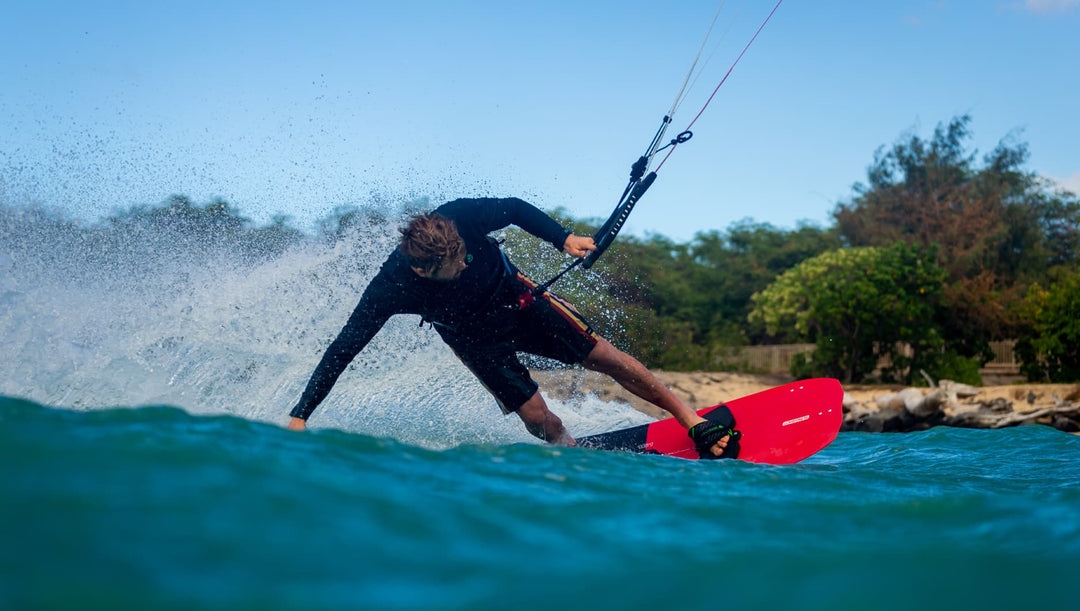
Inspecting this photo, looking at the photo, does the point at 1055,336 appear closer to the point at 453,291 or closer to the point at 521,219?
the point at 521,219

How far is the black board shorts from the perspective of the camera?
455 centimetres

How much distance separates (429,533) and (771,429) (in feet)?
11.2

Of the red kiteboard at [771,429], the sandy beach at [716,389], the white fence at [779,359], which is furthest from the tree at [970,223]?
the red kiteboard at [771,429]

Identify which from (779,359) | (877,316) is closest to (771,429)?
(877,316)

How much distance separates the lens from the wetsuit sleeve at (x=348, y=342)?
3.87 m

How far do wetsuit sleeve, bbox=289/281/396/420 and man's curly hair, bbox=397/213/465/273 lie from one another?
25 cm

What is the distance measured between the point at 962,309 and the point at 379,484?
2286 cm

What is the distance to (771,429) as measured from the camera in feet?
16.6

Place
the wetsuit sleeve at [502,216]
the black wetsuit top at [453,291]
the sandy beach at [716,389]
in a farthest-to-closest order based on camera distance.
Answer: the sandy beach at [716,389] < the wetsuit sleeve at [502,216] < the black wetsuit top at [453,291]

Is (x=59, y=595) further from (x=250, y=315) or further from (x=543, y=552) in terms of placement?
(x=250, y=315)

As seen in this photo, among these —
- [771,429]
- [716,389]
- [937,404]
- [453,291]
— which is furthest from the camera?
[716,389]

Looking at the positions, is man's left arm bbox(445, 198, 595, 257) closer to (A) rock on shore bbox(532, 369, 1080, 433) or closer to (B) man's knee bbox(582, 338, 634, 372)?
(B) man's knee bbox(582, 338, 634, 372)

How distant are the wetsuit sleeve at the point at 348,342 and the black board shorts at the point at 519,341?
584mm

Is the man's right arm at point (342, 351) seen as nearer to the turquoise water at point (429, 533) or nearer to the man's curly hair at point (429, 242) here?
the man's curly hair at point (429, 242)
